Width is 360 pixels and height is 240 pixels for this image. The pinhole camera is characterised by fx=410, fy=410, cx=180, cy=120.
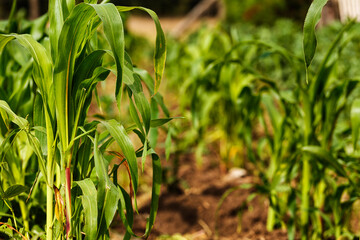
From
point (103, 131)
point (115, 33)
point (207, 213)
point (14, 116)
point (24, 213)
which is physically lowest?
point (207, 213)

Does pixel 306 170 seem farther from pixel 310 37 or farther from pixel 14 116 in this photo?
pixel 14 116

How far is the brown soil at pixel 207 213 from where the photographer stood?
2012 millimetres

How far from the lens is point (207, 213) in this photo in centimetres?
221

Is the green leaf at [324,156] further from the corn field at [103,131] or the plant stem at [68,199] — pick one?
the plant stem at [68,199]

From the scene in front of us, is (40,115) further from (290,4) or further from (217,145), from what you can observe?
(290,4)

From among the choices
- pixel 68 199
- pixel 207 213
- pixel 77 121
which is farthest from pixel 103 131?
pixel 207 213

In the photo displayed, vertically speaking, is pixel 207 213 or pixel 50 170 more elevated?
pixel 50 170

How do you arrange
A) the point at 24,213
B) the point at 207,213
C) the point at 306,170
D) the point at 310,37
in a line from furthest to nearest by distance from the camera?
the point at 207,213
the point at 306,170
the point at 24,213
the point at 310,37

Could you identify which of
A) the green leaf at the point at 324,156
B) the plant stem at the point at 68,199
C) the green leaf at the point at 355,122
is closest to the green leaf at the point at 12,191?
the plant stem at the point at 68,199

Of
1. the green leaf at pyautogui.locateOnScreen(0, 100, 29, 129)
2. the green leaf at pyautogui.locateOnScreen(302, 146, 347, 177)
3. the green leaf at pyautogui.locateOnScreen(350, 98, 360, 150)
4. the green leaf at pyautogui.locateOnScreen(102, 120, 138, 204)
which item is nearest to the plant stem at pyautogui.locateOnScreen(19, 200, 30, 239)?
the green leaf at pyautogui.locateOnScreen(0, 100, 29, 129)

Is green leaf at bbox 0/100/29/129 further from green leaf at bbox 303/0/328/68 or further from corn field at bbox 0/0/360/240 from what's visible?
green leaf at bbox 303/0/328/68

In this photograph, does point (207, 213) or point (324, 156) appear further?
point (207, 213)

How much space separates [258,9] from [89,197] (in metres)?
7.44

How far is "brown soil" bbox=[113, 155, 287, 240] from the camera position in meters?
2.01
